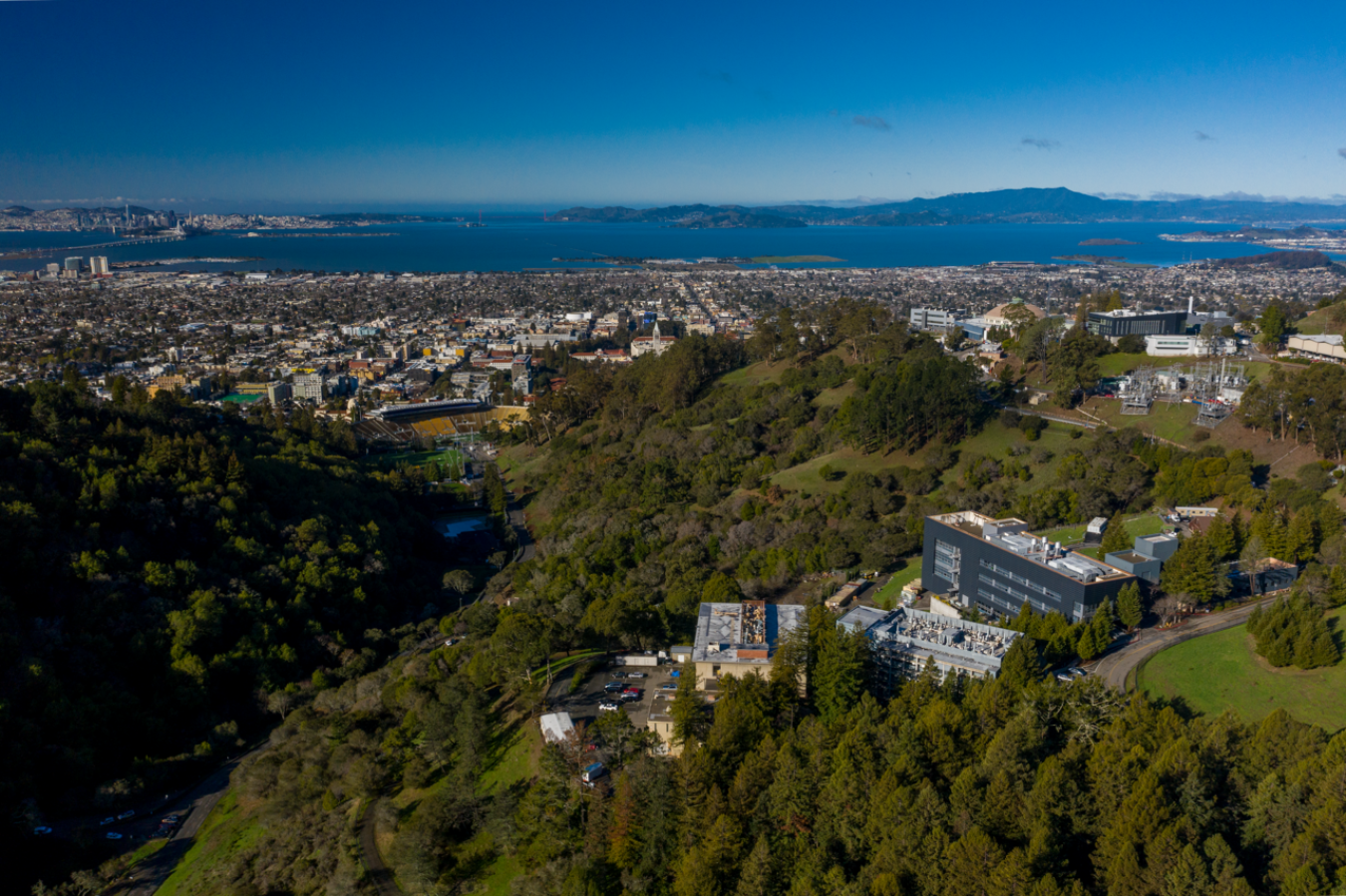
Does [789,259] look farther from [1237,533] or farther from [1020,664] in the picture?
[1020,664]

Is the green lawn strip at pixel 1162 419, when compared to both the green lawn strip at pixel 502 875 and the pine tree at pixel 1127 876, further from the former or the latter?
the green lawn strip at pixel 502 875

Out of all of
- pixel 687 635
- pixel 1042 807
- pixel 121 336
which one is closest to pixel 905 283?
pixel 121 336

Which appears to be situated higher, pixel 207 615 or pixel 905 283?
pixel 905 283

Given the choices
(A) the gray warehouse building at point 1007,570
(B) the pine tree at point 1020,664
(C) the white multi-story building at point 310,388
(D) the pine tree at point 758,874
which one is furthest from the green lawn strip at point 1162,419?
(C) the white multi-story building at point 310,388

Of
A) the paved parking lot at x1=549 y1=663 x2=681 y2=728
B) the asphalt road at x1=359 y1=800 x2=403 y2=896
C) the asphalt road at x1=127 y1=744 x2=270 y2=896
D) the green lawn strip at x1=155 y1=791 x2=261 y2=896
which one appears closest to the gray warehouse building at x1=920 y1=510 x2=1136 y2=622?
the paved parking lot at x1=549 y1=663 x2=681 y2=728

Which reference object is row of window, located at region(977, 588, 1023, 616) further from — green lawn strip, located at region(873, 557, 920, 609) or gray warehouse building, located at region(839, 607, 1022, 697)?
gray warehouse building, located at region(839, 607, 1022, 697)

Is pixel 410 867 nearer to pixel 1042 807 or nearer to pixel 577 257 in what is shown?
pixel 1042 807

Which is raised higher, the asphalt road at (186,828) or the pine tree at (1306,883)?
the pine tree at (1306,883)
